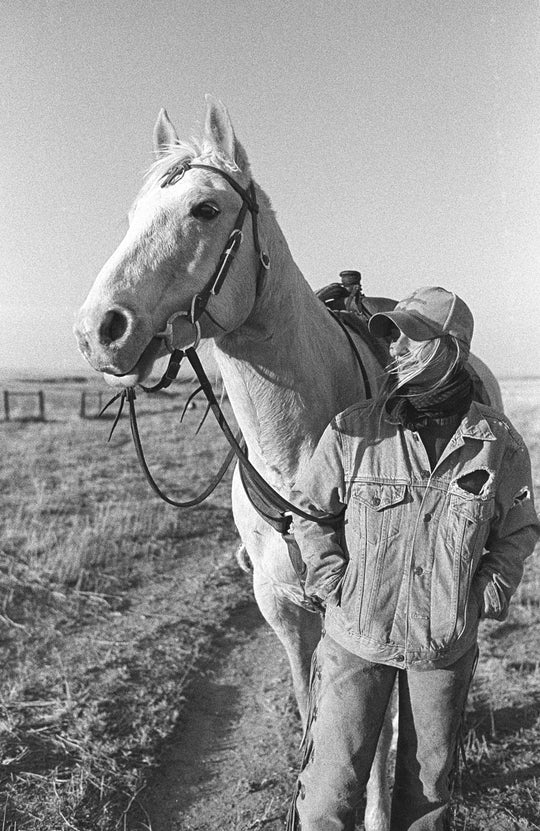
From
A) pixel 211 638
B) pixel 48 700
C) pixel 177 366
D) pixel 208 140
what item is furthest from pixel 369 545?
pixel 211 638

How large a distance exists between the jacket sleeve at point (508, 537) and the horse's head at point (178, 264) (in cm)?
107

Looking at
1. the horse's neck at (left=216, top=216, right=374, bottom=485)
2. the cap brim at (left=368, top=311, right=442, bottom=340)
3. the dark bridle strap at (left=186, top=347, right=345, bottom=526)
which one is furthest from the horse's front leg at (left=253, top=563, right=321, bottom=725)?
the cap brim at (left=368, top=311, right=442, bottom=340)

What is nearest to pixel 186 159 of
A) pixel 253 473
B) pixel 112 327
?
pixel 112 327

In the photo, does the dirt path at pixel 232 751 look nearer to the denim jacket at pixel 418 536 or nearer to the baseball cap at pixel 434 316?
the denim jacket at pixel 418 536

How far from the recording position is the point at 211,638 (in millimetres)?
4680

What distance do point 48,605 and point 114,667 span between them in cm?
130

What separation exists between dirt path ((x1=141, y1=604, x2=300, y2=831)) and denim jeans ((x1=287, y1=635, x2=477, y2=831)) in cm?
119

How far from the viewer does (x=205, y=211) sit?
198 cm

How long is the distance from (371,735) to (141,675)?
2.57m

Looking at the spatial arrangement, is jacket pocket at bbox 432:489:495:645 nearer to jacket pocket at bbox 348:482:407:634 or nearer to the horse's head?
jacket pocket at bbox 348:482:407:634

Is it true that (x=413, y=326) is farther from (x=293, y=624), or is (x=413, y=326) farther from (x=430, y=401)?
(x=293, y=624)

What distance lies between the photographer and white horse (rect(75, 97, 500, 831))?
1.79 m

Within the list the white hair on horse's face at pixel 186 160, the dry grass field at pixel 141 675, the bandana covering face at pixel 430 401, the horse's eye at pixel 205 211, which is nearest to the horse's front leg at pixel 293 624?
the dry grass field at pixel 141 675

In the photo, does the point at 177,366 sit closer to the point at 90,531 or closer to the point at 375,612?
the point at 375,612
